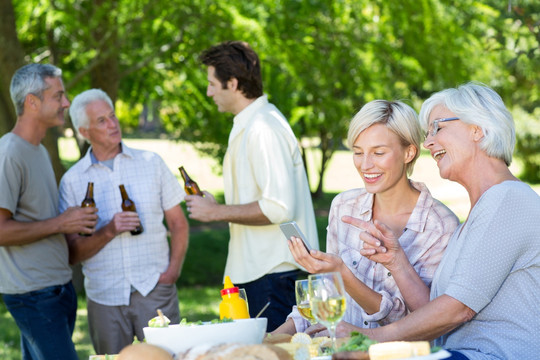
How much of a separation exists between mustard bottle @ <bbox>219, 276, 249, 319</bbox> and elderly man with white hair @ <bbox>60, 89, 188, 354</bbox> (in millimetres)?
2047

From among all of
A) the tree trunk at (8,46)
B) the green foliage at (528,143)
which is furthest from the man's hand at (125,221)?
the green foliage at (528,143)

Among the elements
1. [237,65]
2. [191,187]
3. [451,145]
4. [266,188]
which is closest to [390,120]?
[451,145]

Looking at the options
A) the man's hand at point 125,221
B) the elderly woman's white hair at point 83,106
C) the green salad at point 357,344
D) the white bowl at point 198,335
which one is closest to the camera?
the green salad at point 357,344

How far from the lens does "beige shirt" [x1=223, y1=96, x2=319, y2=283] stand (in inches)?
175

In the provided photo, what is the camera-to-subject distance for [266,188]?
14.5 feet

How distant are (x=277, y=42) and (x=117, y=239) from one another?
4.39m

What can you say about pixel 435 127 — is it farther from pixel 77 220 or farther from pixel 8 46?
pixel 8 46

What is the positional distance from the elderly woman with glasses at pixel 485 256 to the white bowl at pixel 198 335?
618 millimetres

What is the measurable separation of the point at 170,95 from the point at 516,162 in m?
19.8

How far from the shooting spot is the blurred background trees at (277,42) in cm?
844

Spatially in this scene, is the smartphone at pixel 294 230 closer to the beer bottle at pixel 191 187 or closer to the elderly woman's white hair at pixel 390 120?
the elderly woman's white hair at pixel 390 120

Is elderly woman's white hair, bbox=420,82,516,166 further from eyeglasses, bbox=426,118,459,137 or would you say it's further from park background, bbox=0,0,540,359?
park background, bbox=0,0,540,359

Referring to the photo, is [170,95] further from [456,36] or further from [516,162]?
[516,162]

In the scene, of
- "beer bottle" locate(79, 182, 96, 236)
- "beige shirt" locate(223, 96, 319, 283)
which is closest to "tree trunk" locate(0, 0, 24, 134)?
"beer bottle" locate(79, 182, 96, 236)
